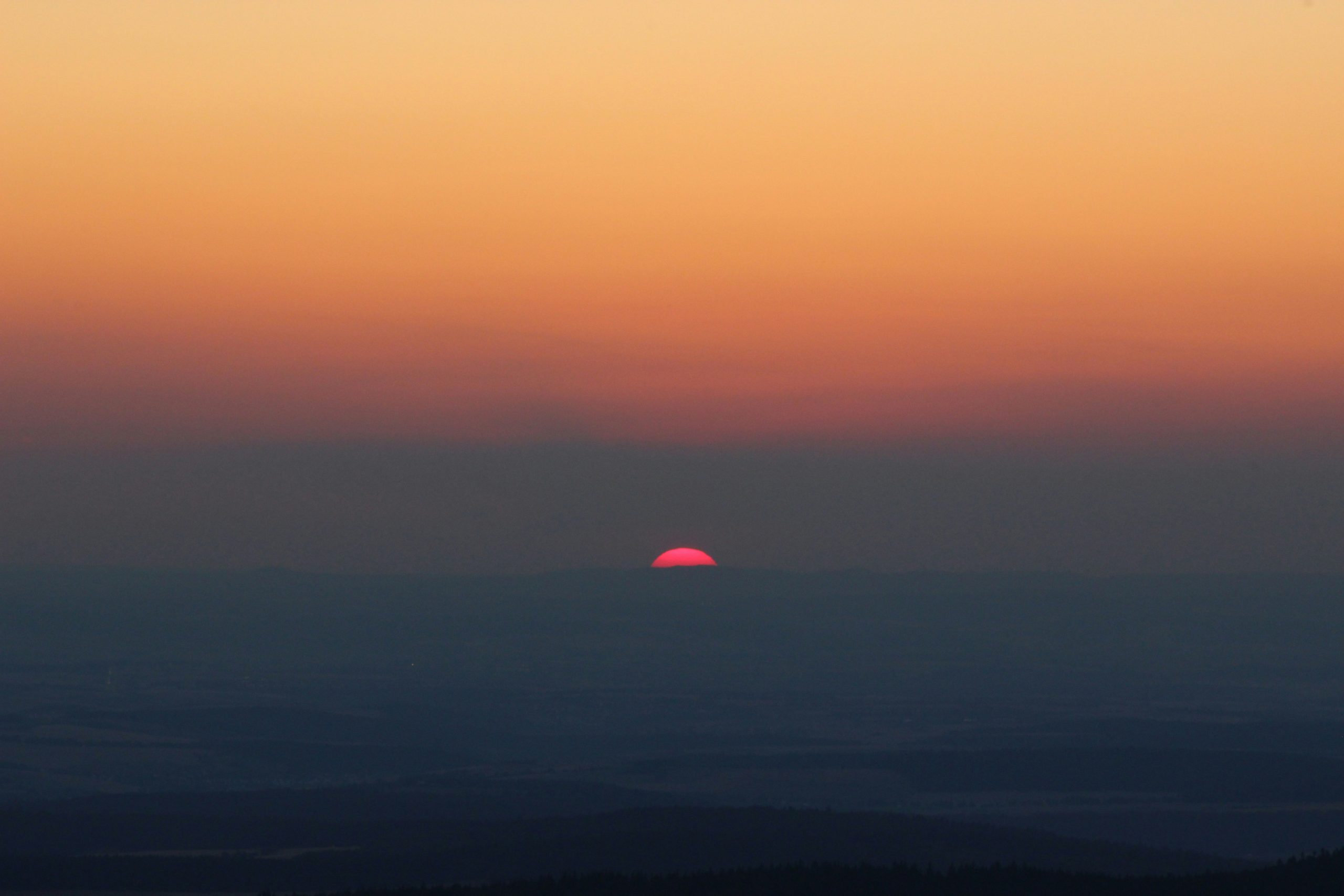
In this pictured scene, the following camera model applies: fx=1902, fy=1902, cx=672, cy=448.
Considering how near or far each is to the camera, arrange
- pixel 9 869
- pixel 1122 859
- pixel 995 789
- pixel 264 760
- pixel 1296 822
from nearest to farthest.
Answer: pixel 1122 859, pixel 9 869, pixel 1296 822, pixel 995 789, pixel 264 760

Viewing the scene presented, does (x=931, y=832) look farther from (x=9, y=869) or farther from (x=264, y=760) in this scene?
(x=264, y=760)

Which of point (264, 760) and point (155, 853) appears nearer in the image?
point (155, 853)

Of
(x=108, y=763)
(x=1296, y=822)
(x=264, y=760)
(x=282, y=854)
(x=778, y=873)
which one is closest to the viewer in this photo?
(x=778, y=873)

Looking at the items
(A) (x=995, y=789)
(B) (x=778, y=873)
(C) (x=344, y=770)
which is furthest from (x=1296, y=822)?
(C) (x=344, y=770)

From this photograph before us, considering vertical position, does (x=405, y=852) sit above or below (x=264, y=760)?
below

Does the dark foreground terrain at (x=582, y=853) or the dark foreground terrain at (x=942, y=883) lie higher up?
the dark foreground terrain at (x=582, y=853)

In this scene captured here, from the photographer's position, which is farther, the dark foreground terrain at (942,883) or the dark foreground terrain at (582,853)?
the dark foreground terrain at (582,853)

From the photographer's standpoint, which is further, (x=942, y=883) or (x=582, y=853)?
(x=582, y=853)

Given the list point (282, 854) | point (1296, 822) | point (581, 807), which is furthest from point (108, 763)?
point (1296, 822)

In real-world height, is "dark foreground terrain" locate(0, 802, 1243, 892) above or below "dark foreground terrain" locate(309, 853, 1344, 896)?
above

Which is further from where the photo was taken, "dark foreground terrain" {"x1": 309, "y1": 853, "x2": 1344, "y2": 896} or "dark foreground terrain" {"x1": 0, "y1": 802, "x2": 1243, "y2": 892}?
"dark foreground terrain" {"x1": 0, "y1": 802, "x2": 1243, "y2": 892}

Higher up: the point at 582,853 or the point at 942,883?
the point at 582,853
